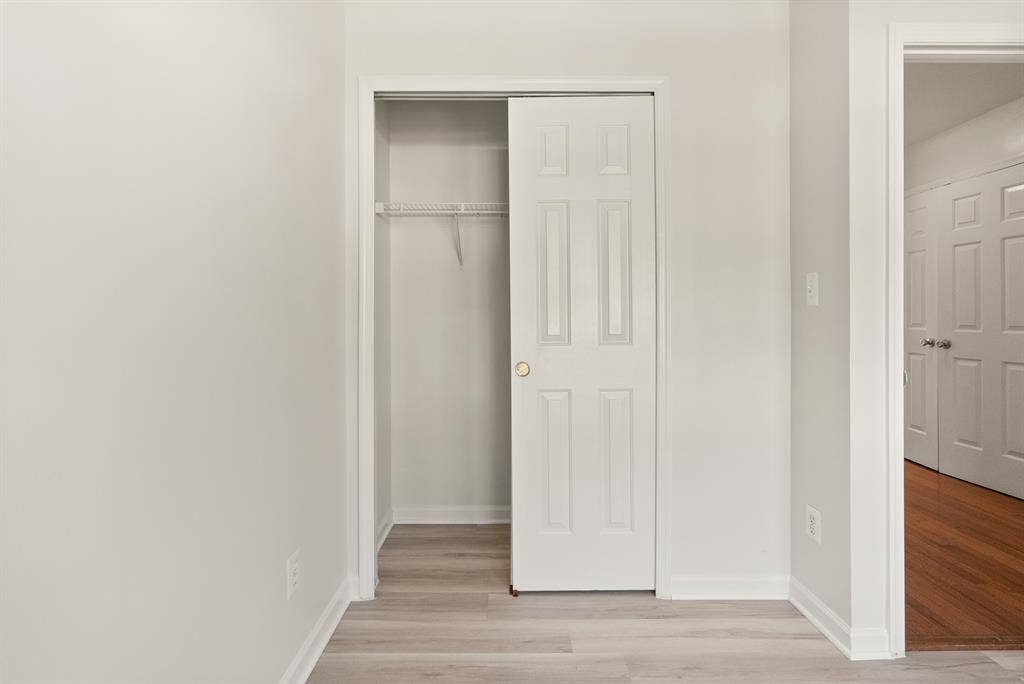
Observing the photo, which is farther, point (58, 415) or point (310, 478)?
point (310, 478)

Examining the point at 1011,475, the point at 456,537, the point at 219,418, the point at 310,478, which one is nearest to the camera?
the point at 219,418

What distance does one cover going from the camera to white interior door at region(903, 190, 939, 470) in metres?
4.18

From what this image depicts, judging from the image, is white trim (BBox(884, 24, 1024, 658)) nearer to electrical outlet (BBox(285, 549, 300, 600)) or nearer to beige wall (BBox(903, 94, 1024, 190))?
electrical outlet (BBox(285, 549, 300, 600))

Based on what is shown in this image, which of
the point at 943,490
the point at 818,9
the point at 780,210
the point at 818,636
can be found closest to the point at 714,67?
the point at 818,9

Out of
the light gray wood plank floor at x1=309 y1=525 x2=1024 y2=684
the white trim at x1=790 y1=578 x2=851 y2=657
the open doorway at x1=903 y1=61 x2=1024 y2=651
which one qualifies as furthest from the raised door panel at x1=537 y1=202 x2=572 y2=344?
the open doorway at x1=903 y1=61 x2=1024 y2=651

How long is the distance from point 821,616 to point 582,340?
138 centimetres

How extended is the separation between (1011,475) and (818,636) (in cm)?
256

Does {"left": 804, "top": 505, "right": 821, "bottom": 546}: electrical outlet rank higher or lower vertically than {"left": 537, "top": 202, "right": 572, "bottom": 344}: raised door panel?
lower

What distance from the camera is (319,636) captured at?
2.00 m

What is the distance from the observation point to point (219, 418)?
1349mm

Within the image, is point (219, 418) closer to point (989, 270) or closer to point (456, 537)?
point (456, 537)

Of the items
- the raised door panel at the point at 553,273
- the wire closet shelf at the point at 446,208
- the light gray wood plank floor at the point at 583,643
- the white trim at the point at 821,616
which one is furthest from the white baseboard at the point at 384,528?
the white trim at the point at 821,616

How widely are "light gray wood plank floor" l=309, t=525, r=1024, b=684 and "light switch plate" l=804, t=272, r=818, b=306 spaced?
1.23 metres

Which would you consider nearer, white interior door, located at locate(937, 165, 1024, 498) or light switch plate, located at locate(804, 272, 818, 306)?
light switch plate, located at locate(804, 272, 818, 306)
